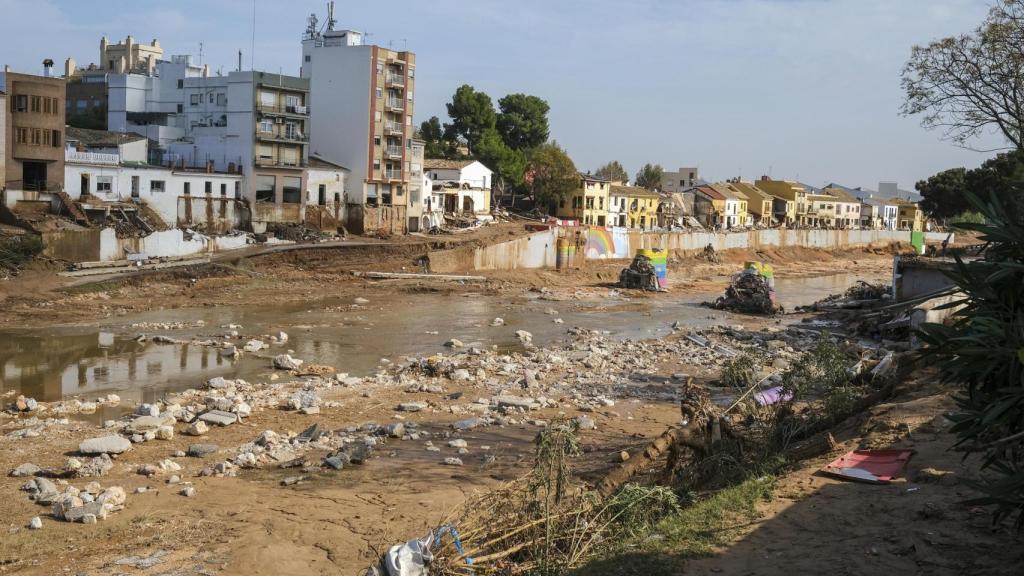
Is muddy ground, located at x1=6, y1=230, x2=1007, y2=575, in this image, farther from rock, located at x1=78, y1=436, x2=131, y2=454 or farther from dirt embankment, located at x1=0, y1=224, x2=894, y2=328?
dirt embankment, located at x1=0, y1=224, x2=894, y2=328

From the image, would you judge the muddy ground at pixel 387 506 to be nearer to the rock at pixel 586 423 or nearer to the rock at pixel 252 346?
the rock at pixel 586 423

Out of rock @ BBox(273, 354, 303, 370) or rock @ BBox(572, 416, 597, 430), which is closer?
rock @ BBox(572, 416, 597, 430)

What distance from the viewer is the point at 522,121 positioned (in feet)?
276

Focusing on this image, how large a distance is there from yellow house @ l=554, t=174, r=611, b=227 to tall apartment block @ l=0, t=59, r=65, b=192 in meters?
44.3

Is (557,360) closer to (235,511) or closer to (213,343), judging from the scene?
(213,343)

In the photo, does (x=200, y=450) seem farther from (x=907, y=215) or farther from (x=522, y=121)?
(x=907, y=215)

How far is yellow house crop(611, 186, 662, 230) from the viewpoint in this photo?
82312 mm

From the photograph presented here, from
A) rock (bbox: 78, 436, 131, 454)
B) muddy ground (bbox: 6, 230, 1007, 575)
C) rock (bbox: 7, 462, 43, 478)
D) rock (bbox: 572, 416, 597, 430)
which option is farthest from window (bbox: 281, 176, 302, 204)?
rock (bbox: 7, 462, 43, 478)

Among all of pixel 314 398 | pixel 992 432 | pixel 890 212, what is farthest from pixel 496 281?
pixel 890 212

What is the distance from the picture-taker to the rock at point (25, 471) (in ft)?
44.3

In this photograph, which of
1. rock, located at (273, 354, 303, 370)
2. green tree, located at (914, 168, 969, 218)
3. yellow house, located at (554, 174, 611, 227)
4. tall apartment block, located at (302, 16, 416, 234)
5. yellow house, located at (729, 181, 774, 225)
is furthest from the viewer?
yellow house, located at (729, 181, 774, 225)

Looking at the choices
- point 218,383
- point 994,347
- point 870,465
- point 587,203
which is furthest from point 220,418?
point 587,203

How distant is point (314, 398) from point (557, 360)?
809cm

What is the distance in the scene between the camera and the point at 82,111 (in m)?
62.3
